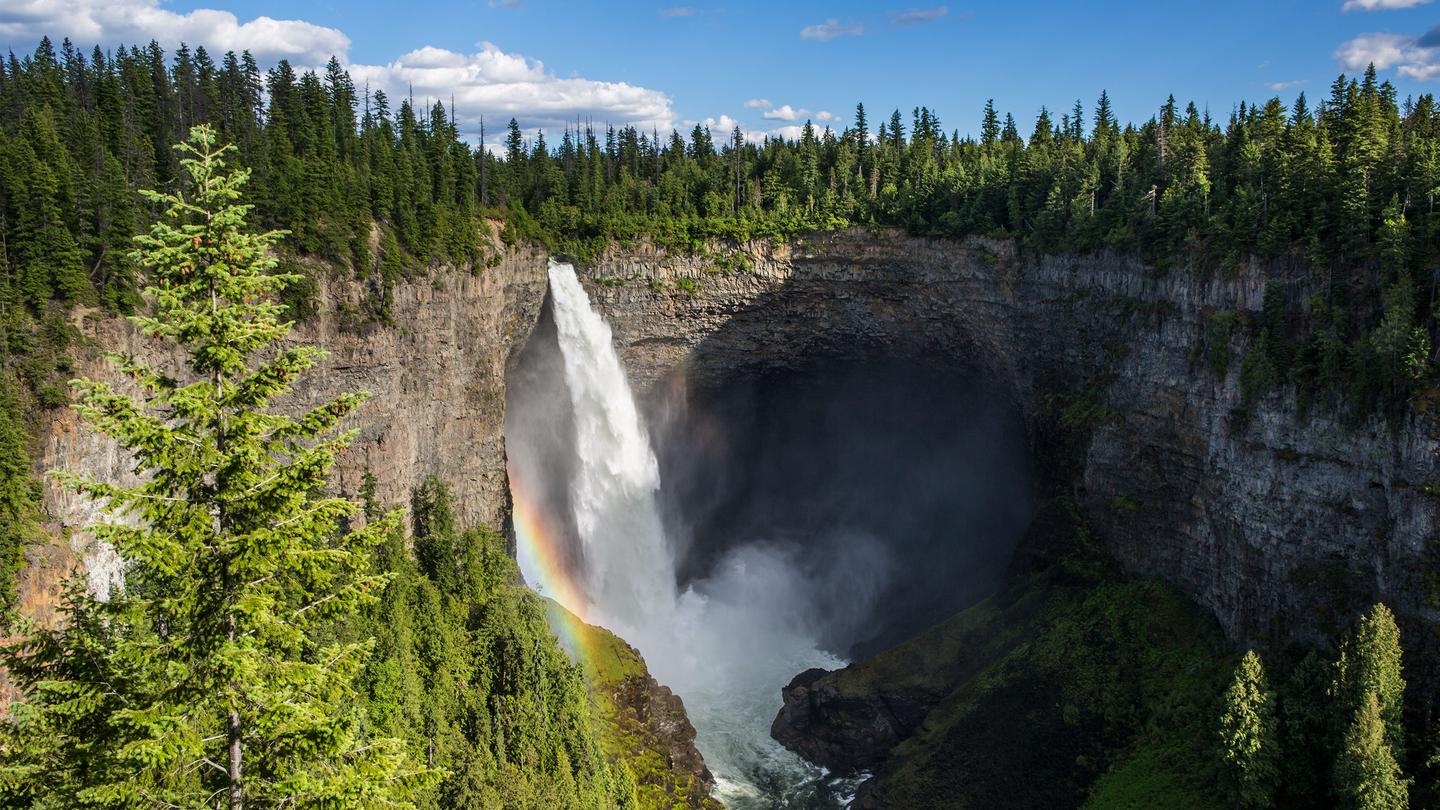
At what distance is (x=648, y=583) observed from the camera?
75.3 meters

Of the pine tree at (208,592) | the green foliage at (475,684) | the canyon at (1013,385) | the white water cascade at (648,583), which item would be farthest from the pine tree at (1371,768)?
the pine tree at (208,592)

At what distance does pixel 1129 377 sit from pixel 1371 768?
23524 mm

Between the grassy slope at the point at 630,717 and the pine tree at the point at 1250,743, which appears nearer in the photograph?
the pine tree at the point at 1250,743

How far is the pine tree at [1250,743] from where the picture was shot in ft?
131

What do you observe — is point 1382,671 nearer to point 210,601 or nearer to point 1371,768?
point 1371,768

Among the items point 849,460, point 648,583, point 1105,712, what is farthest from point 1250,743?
point 849,460

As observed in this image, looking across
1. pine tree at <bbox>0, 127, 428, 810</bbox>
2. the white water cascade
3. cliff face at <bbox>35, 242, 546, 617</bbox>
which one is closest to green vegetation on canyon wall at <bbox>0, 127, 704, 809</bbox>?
pine tree at <bbox>0, 127, 428, 810</bbox>

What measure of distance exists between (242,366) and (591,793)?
114 feet

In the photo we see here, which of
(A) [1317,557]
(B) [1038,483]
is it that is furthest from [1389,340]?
(B) [1038,483]

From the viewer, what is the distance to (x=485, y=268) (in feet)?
201

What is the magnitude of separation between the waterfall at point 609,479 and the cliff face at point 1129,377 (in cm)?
222

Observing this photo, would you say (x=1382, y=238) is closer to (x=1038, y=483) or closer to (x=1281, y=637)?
(x=1281, y=637)

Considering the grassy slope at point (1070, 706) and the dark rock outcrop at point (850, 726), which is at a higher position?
the grassy slope at point (1070, 706)

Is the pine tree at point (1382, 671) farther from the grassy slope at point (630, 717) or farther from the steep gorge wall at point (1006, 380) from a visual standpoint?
the grassy slope at point (630, 717)
